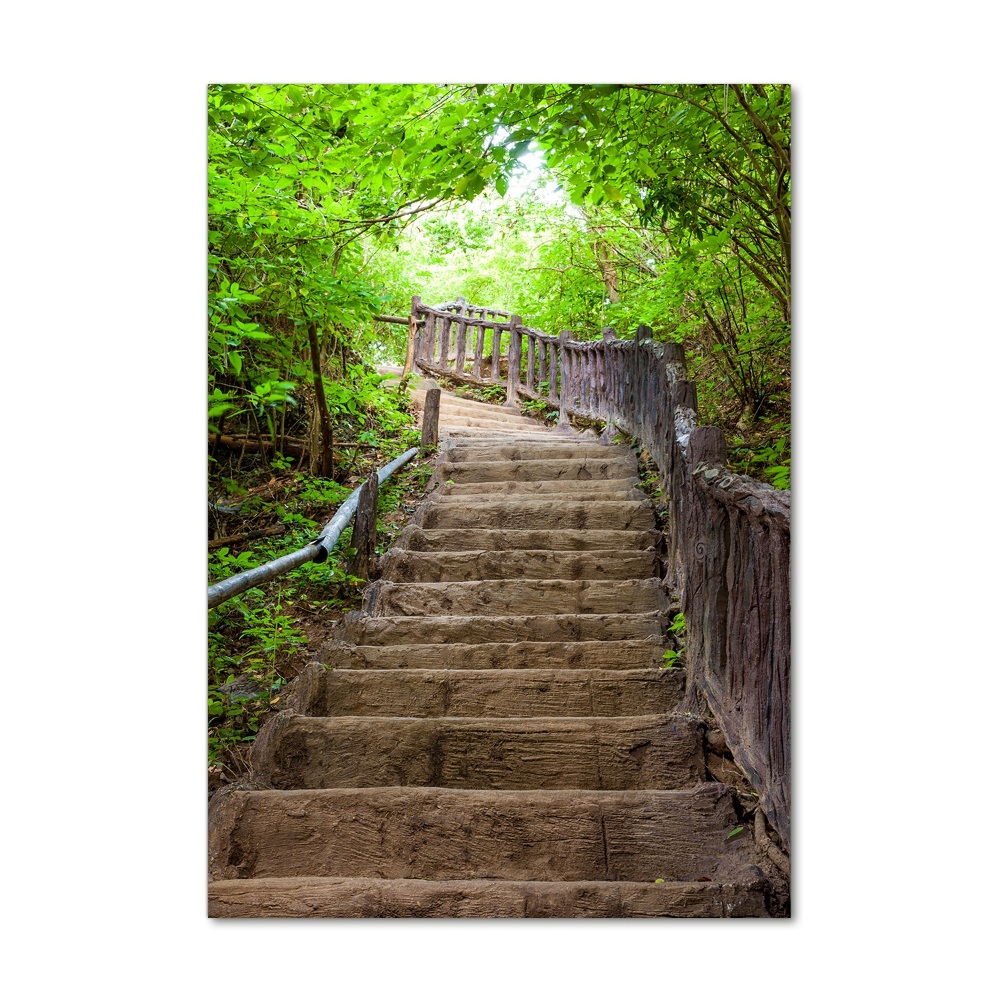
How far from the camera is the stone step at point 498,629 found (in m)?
2.62

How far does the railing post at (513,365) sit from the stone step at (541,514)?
174 centimetres

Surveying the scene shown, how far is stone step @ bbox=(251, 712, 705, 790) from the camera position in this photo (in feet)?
6.28

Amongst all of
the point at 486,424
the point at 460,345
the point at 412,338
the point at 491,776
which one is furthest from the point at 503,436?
the point at 491,776

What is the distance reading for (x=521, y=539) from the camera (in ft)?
11.5

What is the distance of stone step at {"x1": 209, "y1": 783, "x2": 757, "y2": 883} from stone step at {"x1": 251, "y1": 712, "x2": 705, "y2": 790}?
183mm

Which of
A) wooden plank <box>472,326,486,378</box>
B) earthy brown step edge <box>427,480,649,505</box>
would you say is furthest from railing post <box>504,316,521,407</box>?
earthy brown step edge <box>427,480,649,505</box>

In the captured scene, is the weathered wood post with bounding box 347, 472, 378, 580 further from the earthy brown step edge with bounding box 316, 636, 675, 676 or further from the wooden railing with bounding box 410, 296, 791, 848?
the wooden railing with bounding box 410, 296, 791, 848

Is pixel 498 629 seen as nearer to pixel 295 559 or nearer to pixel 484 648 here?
pixel 484 648

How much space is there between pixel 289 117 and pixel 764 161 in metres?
1.43

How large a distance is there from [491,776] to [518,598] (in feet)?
3.27
